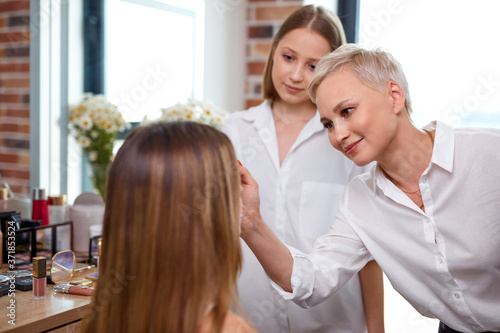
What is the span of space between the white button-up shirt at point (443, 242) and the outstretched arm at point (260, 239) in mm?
28

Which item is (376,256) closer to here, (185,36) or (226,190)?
(226,190)

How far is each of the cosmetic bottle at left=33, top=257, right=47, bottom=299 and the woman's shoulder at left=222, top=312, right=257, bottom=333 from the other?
2.13ft

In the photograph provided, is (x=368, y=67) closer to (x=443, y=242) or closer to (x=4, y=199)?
(x=443, y=242)

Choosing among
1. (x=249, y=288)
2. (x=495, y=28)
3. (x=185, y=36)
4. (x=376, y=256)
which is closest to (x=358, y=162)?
(x=376, y=256)

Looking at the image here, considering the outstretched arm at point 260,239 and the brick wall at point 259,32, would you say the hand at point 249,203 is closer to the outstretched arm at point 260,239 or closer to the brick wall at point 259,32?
the outstretched arm at point 260,239

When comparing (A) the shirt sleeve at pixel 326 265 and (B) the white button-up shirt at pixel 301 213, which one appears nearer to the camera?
(A) the shirt sleeve at pixel 326 265

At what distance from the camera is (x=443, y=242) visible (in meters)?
1.29

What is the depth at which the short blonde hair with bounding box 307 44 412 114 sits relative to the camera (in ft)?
4.22

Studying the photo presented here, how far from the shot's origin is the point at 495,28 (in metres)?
2.15

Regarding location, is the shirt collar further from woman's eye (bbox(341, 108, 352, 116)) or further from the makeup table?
the makeup table

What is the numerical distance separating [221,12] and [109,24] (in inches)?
22.4

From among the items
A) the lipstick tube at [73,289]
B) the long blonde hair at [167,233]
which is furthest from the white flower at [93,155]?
the long blonde hair at [167,233]

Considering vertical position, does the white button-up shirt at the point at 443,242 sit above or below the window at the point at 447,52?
below

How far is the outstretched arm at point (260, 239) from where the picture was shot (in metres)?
1.26
